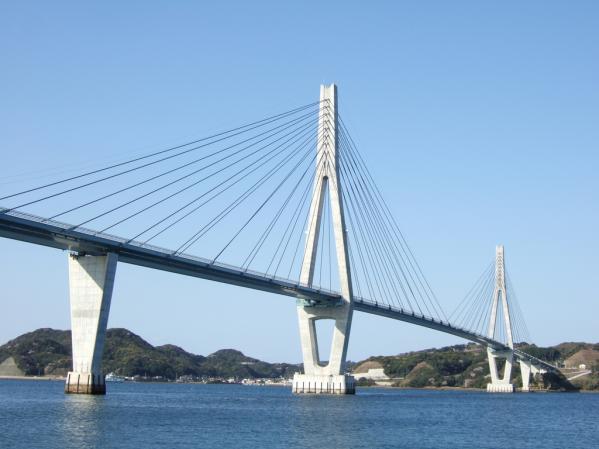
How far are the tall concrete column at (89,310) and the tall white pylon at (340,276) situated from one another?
59.9 ft

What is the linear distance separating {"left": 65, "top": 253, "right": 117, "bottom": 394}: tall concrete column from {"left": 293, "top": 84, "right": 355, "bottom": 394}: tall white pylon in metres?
18.3

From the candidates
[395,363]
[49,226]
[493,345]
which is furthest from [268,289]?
[395,363]

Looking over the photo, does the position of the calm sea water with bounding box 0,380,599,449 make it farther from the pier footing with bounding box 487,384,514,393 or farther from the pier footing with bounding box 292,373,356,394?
the pier footing with bounding box 487,384,514,393

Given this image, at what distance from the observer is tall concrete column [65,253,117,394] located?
50.0 m

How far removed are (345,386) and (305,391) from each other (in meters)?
3.22

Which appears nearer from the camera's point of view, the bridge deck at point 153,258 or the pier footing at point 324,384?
the bridge deck at point 153,258

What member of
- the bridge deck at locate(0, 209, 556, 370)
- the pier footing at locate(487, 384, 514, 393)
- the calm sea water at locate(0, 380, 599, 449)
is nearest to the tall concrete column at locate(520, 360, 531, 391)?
the pier footing at locate(487, 384, 514, 393)

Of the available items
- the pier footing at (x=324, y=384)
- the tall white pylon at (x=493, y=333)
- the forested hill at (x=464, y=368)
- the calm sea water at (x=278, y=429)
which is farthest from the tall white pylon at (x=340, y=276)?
the forested hill at (x=464, y=368)

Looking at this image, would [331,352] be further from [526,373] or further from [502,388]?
[526,373]

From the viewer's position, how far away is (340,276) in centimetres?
6794

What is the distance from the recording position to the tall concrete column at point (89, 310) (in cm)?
5000

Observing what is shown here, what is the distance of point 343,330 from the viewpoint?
2702 inches

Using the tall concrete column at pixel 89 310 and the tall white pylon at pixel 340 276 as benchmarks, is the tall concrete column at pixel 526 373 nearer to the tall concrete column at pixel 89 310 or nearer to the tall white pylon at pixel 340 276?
the tall white pylon at pixel 340 276

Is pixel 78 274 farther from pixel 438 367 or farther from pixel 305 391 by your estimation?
pixel 438 367
